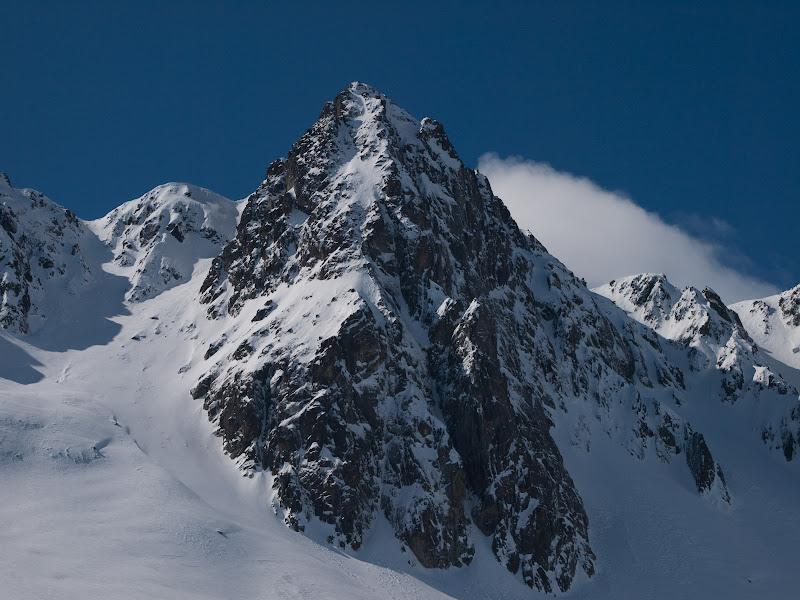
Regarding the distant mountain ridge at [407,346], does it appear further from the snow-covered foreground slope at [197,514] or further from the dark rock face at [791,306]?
the dark rock face at [791,306]

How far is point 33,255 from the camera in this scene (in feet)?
406

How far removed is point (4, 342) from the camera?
337 feet

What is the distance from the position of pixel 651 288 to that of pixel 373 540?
108777 mm

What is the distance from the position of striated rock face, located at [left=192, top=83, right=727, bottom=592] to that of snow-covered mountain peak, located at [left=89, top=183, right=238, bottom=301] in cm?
1649

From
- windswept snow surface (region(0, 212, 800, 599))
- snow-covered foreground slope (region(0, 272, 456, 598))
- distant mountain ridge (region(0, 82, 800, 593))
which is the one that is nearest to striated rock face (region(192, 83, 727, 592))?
distant mountain ridge (region(0, 82, 800, 593))

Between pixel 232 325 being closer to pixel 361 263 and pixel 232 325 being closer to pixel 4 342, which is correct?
pixel 361 263

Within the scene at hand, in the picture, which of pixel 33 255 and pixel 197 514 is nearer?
pixel 197 514

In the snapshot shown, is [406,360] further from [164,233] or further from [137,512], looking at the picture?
[164,233]

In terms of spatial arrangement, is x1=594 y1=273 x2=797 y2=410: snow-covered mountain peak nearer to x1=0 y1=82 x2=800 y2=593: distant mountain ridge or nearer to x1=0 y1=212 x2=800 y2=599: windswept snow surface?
x1=0 y1=82 x2=800 y2=593: distant mountain ridge

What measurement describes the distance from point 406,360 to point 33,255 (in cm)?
6669

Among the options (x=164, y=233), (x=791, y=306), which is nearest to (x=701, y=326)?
(x=791, y=306)

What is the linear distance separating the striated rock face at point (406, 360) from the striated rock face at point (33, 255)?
2468cm

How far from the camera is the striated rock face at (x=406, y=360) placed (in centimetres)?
8169

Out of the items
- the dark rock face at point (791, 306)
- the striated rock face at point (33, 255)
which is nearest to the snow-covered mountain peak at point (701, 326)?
the dark rock face at point (791, 306)
